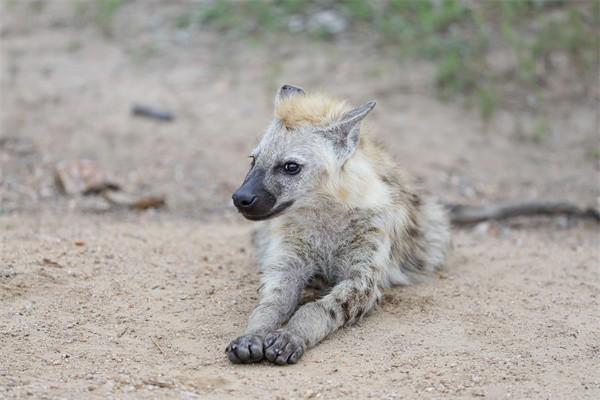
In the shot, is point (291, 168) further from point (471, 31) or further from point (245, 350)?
point (471, 31)

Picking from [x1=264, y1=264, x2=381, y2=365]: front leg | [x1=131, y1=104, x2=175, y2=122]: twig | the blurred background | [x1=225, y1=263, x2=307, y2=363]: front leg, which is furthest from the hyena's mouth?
[x1=131, y1=104, x2=175, y2=122]: twig

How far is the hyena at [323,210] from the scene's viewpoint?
11.3 ft

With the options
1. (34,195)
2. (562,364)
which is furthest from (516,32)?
(562,364)

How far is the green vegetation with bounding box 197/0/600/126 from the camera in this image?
270 inches

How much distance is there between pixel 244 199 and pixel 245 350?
0.64 metres

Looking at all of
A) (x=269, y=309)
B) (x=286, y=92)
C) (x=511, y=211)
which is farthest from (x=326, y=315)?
(x=511, y=211)

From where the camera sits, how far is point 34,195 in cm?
539

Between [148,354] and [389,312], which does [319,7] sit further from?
Answer: [148,354]

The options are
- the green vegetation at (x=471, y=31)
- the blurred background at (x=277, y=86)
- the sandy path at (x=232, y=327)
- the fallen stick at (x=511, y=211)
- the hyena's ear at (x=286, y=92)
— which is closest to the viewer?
the sandy path at (x=232, y=327)

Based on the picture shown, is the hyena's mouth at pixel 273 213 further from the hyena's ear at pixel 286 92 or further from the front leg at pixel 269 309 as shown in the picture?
the hyena's ear at pixel 286 92

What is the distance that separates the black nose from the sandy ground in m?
0.45

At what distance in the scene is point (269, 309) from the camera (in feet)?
11.0

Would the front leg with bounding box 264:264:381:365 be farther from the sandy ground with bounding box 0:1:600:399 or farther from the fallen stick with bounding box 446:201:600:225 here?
the fallen stick with bounding box 446:201:600:225

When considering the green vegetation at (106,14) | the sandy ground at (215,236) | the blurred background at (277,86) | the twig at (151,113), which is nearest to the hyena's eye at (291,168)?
the sandy ground at (215,236)
